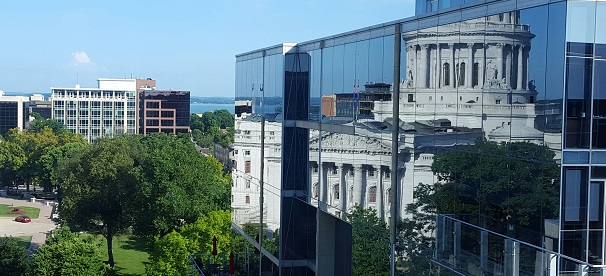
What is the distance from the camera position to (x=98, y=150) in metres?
64.5

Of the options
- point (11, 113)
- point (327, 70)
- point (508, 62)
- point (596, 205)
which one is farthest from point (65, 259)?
point (11, 113)

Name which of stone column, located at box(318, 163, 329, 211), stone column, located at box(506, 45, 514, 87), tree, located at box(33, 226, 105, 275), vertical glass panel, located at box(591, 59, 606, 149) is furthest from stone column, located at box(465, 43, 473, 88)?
tree, located at box(33, 226, 105, 275)

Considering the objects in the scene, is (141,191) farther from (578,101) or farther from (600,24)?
(600,24)

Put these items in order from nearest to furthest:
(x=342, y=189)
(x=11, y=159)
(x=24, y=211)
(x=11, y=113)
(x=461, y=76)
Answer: (x=461, y=76), (x=342, y=189), (x=24, y=211), (x=11, y=159), (x=11, y=113)

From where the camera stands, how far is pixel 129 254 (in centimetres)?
6675

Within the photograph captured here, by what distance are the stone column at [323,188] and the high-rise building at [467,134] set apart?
0.07m

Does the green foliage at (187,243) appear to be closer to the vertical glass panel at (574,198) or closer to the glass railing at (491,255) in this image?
the glass railing at (491,255)

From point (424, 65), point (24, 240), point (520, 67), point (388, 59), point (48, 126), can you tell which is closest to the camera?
point (520, 67)

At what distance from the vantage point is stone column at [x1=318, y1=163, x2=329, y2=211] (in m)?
21.0

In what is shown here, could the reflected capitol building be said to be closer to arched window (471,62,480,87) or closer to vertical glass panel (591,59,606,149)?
arched window (471,62,480,87)

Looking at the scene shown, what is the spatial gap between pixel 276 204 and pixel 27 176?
8661 centimetres

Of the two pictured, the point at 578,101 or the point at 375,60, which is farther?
the point at 375,60

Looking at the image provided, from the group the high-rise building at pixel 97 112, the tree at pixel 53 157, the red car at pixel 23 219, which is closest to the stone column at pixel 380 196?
the red car at pixel 23 219

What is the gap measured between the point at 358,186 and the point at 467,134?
492cm
